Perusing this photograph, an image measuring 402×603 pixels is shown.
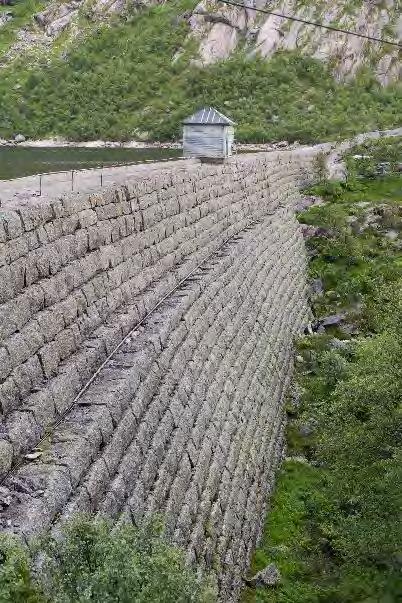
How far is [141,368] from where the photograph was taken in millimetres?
13836

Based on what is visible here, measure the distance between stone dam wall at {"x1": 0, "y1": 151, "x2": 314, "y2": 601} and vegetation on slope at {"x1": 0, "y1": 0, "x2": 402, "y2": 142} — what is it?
185ft

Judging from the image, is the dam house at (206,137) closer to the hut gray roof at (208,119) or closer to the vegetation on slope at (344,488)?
the hut gray roof at (208,119)

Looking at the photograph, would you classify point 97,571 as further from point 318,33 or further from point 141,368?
point 318,33

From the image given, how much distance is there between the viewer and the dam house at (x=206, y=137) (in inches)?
1272

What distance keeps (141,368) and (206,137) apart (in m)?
20.6

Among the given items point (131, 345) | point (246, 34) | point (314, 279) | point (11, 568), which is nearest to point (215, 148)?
point (314, 279)

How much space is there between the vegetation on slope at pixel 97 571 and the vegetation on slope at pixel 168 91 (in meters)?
70.5

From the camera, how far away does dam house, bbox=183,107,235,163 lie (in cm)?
3231

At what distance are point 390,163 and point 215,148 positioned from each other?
33.4m

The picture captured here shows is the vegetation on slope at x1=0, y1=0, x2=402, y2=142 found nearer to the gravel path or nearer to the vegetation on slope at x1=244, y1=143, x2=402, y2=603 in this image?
the gravel path

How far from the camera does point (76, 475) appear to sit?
33.7ft

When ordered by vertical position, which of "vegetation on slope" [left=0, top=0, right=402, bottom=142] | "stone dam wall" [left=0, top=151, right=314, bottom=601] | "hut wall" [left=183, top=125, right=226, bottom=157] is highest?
"vegetation on slope" [left=0, top=0, right=402, bottom=142]

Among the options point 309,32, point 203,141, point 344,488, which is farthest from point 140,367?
point 309,32

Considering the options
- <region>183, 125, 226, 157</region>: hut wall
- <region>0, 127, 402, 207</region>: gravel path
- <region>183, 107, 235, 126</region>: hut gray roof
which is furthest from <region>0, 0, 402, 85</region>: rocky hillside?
<region>0, 127, 402, 207</region>: gravel path
